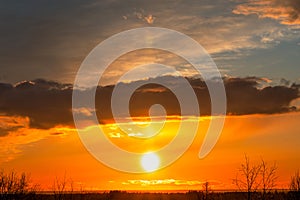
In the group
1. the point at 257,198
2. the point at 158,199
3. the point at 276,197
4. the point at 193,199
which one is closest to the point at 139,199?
the point at 158,199

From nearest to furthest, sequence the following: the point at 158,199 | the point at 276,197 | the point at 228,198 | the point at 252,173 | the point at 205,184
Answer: the point at 252,173, the point at 205,184, the point at 276,197, the point at 228,198, the point at 158,199

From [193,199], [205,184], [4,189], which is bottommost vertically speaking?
[4,189]

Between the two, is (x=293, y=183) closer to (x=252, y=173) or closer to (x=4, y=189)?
(x=252, y=173)

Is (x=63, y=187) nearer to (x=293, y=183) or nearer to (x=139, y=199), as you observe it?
(x=293, y=183)

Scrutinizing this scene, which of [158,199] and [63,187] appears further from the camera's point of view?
[158,199]

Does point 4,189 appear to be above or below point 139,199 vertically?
below

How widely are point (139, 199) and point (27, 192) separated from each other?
2954 inches

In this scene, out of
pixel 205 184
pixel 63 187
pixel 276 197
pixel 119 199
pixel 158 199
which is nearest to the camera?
pixel 63 187

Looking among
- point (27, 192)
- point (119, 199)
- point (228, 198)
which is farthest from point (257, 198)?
point (119, 199)

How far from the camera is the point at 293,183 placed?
49906 millimetres

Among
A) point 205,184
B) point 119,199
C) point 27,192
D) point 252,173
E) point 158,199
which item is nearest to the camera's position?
point 252,173

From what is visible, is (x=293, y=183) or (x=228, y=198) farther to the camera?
(x=228, y=198)

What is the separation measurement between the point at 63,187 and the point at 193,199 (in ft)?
165

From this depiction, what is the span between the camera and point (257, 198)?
193 ft
